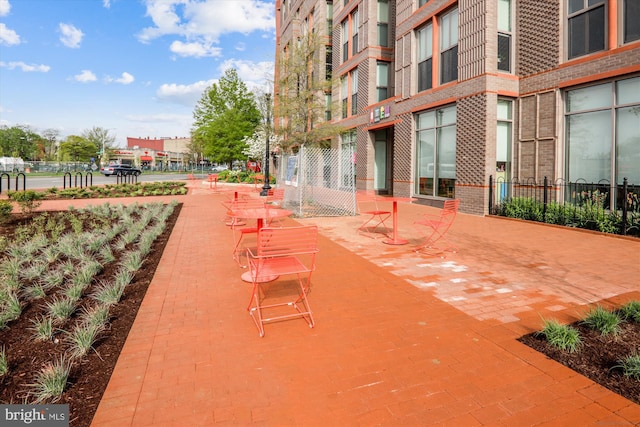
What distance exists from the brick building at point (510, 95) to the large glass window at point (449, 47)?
0.14 feet

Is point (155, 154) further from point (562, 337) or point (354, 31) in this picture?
point (562, 337)

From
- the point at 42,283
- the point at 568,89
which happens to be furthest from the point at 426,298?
the point at 568,89

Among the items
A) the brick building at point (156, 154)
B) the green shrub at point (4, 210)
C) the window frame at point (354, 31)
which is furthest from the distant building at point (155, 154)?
the green shrub at point (4, 210)

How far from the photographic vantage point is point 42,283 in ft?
17.5

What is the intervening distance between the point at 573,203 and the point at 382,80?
479 inches

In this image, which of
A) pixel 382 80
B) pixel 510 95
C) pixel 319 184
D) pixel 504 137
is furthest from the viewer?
pixel 382 80

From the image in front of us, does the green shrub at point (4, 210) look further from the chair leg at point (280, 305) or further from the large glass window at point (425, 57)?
the large glass window at point (425, 57)

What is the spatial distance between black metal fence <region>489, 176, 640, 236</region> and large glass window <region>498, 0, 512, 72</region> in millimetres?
3864

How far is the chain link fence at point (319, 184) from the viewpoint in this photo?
41.9 ft

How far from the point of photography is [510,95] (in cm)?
1302

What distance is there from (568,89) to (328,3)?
1977 cm

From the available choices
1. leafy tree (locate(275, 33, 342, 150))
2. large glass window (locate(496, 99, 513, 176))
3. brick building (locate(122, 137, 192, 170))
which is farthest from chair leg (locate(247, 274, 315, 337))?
brick building (locate(122, 137, 192, 170))

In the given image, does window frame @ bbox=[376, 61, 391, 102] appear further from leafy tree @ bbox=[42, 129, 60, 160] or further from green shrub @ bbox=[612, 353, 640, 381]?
leafy tree @ bbox=[42, 129, 60, 160]

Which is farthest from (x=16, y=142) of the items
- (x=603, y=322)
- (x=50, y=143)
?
(x=603, y=322)
